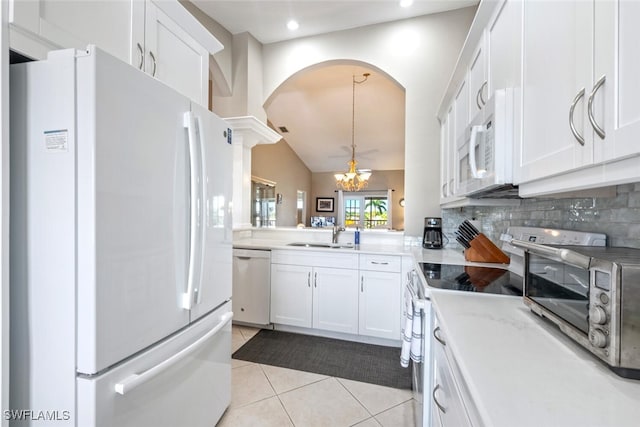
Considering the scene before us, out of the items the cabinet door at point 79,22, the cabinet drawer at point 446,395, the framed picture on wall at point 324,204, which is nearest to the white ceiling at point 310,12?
the cabinet door at point 79,22

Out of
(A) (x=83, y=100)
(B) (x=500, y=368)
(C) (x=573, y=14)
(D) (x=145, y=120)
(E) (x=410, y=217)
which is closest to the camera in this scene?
(B) (x=500, y=368)

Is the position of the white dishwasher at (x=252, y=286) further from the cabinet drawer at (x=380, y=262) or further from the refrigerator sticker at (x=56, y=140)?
the refrigerator sticker at (x=56, y=140)

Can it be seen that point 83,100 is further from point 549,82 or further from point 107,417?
point 549,82

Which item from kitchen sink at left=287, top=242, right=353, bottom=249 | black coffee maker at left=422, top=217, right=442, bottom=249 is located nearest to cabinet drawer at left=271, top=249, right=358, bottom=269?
kitchen sink at left=287, top=242, right=353, bottom=249

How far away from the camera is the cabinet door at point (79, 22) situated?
0.93 metres

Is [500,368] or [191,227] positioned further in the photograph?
[191,227]

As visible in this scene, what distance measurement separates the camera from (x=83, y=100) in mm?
878

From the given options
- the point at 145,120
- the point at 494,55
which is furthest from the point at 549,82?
the point at 145,120

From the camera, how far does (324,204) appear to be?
8641 millimetres

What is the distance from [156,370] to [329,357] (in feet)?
5.54

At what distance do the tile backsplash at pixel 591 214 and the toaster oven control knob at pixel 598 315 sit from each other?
42cm

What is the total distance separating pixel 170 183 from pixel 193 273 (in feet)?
1.28

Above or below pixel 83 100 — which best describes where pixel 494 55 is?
above

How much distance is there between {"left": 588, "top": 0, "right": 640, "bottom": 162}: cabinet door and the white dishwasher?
264 cm
